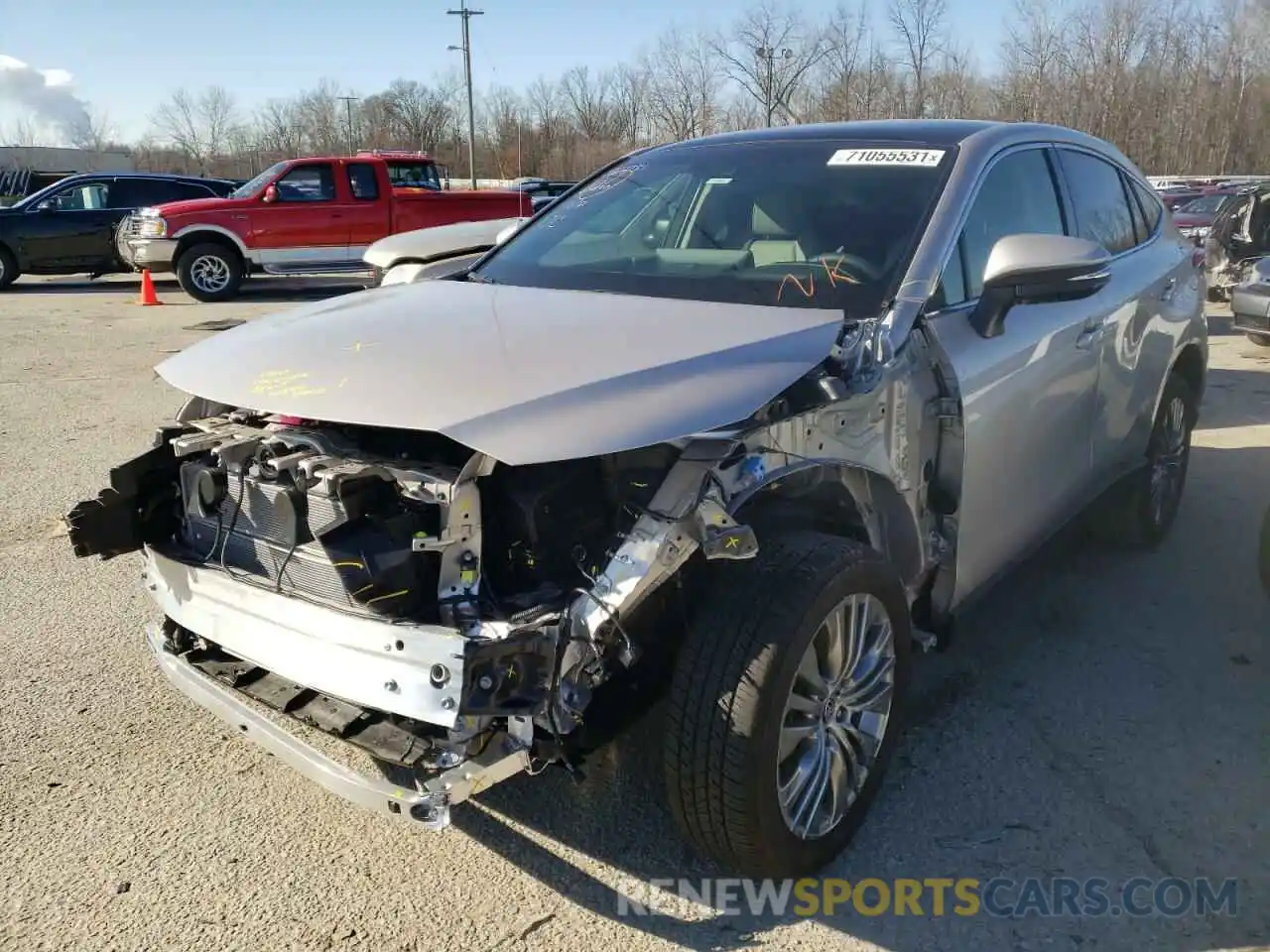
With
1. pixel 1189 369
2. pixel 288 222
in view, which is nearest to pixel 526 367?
pixel 1189 369

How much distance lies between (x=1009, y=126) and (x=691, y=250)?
1.27 metres

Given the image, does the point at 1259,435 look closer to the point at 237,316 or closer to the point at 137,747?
the point at 137,747

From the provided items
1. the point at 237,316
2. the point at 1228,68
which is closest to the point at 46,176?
the point at 237,316

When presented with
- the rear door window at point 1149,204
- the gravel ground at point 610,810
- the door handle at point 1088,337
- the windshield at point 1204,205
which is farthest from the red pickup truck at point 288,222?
the door handle at point 1088,337

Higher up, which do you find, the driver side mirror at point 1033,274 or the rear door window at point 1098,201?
the rear door window at point 1098,201

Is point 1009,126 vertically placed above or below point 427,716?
above

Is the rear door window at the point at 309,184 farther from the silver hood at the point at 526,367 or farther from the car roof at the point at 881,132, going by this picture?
the silver hood at the point at 526,367

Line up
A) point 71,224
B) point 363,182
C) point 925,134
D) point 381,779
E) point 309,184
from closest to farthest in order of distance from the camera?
1. point 381,779
2. point 925,134
3. point 309,184
4. point 363,182
5. point 71,224

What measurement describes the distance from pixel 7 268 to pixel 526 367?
17.8m

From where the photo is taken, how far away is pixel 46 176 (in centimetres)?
3073

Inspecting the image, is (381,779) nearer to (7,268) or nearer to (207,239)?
(207,239)

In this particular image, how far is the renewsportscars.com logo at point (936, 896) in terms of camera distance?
8.34ft

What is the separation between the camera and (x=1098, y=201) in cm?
421

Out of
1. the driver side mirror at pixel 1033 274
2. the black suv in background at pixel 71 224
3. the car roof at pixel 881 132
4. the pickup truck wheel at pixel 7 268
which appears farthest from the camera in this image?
the pickup truck wheel at pixel 7 268
